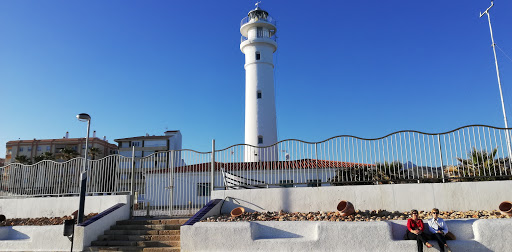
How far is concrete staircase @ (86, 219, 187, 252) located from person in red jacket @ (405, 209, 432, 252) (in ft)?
17.6

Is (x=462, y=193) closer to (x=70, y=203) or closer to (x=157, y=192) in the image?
(x=157, y=192)

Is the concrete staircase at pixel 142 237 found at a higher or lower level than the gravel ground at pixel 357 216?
lower

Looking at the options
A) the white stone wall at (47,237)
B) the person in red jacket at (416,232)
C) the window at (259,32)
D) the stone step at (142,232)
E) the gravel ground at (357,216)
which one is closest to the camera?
the person in red jacket at (416,232)

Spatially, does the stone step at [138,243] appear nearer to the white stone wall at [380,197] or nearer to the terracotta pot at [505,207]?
the white stone wall at [380,197]

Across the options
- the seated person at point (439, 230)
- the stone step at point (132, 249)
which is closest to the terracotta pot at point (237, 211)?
the stone step at point (132, 249)

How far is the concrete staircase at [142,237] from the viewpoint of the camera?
30.2ft

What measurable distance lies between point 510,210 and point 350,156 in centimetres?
391

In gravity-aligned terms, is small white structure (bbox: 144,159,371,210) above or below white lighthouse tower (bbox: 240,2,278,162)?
below

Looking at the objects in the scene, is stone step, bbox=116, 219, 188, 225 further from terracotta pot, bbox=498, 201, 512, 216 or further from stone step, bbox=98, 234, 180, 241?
terracotta pot, bbox=498, 201, 512, 216

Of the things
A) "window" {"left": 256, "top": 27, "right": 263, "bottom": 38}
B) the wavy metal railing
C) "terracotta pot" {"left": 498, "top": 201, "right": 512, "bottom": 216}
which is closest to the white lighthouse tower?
"window" {"left": 256, "top": 27, "right": 263, "bottom": 38}

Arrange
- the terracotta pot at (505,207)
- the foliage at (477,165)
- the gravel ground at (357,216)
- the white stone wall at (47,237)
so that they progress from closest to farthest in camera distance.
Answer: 1. the terracotta pot at (505,207)
2. the gravel ground at (357,216)
3. the foliage at (477,165)
4. the white stone wall at (47,237)

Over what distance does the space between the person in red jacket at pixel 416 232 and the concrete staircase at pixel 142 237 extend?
17.6 ft

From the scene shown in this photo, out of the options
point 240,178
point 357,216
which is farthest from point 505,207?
point 240,178

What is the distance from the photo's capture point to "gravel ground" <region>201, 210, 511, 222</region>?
8586 millimetres
